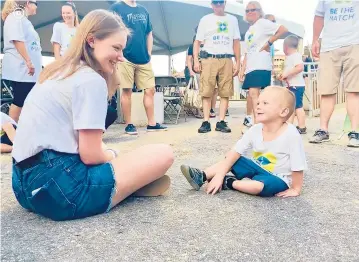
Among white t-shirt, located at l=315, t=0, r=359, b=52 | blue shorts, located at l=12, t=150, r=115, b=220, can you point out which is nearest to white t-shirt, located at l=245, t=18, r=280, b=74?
white t-shirt, located at l=315, t=0, r=359, b=52

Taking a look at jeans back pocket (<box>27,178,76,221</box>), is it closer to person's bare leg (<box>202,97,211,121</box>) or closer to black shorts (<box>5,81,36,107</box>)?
black shorts (<box>5,81,36,107</box>)

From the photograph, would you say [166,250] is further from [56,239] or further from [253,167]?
[253,167]

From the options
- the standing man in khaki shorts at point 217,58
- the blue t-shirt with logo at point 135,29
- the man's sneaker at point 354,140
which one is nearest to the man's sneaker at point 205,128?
the standing man in khaki shorts at point 217,58

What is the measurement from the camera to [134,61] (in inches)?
190

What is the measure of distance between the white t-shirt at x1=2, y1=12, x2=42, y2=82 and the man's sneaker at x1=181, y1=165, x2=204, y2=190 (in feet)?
7.83

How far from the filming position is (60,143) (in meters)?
1.80

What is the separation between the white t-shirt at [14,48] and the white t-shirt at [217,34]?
196 centimetres

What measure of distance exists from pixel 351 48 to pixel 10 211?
3.30m

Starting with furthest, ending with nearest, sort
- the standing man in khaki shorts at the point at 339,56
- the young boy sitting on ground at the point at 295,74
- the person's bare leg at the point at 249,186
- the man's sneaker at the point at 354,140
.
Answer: the young boy sitting on ground at the point at 295,74 < the standing man in khaki shorts at the point at 339,56 < the man's sneaker at the point at 354,140 < the person's bare leg at the point at 249,186

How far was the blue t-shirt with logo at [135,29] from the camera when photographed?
4.77 m

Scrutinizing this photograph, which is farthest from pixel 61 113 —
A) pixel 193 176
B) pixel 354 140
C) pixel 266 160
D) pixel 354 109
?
pixel 354 109

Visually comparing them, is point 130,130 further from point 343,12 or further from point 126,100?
point 343,12

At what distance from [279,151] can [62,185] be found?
121cm

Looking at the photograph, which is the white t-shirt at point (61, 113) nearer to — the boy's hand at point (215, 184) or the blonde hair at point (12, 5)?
the boy's hand at point (215, 184)
